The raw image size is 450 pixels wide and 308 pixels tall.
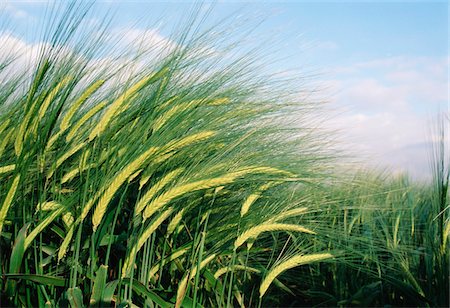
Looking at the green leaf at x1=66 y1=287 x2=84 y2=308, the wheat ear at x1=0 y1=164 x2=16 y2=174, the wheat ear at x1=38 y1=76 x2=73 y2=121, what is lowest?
the green leaf at x1=66 y1=287 x2=84 y2=308

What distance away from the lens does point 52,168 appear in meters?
1.44

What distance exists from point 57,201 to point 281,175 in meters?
0.57

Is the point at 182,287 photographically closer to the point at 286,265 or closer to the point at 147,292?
the point at 147,292

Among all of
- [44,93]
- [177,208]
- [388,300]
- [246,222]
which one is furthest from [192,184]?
[388,300]

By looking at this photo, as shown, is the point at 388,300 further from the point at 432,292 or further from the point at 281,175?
the point at 281,175

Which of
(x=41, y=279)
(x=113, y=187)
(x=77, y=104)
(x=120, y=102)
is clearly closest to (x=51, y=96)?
(x=77, y=104)

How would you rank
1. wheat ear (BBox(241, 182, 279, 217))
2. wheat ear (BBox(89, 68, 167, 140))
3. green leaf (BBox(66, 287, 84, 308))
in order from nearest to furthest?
1. green leaf (BBox(66, 287, 84, 308))
2. wheat ear (BBox(89, 68, 167, 140))
3. wheat ear (BBox(241, 182, 279, 217))

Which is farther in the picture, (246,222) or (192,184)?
(246,222)

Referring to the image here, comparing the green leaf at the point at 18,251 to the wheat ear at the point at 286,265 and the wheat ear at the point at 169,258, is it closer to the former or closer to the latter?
the wheat ear at the point at 169,258

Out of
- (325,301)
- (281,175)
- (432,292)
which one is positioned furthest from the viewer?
(325,301)


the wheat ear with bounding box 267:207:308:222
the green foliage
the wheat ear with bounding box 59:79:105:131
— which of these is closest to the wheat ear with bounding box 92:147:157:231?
the green foliage

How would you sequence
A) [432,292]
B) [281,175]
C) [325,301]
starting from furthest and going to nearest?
[325,301]
[432,292]
[281,175]

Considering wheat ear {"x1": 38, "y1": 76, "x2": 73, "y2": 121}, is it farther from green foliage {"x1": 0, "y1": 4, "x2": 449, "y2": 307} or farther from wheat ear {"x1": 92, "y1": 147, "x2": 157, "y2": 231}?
wheat ear {"x1": 92, "y1": 147, "x2": 157, "y2": 231}

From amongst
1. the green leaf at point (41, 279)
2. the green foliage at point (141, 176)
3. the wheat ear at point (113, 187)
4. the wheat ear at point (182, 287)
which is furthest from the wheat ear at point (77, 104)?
the wheat ear at point (182, 287)
